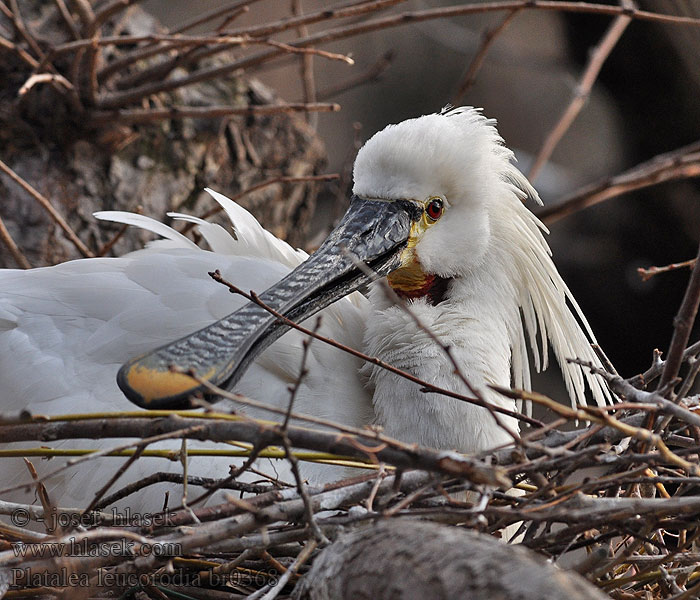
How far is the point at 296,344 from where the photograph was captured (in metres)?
2.64

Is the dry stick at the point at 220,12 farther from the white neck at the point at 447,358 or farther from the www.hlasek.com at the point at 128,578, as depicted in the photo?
the www.hlasek.com at the point at 128,578

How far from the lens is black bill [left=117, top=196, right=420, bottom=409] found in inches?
82.5

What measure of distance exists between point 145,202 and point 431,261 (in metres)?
1.49

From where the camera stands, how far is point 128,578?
6.37 ft

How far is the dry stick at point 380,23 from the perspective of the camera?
120 inches

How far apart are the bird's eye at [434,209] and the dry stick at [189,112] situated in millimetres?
529

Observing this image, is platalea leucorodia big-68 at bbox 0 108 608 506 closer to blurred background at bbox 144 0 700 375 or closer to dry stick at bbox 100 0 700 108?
dry stick at bbox 100 0 700 108

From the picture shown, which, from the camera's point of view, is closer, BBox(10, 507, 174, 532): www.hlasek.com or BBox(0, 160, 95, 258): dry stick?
BBox(10, 507, 174, 532): www.hlasek.com

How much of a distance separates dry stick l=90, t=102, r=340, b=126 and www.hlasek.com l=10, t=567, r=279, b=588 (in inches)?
61.3

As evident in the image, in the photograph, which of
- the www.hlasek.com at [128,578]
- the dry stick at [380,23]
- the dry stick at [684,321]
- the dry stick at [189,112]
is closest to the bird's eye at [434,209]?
the dry stick at [189,112]

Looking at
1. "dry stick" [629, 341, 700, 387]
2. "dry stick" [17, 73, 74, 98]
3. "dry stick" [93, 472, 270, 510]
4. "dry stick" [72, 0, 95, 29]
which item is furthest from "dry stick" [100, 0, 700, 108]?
"dry stick" [93, 472, 270, 510]

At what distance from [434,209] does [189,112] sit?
3.42ft

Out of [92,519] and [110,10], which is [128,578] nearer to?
[92,519]

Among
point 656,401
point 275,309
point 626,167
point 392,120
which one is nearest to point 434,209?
point 275,309
